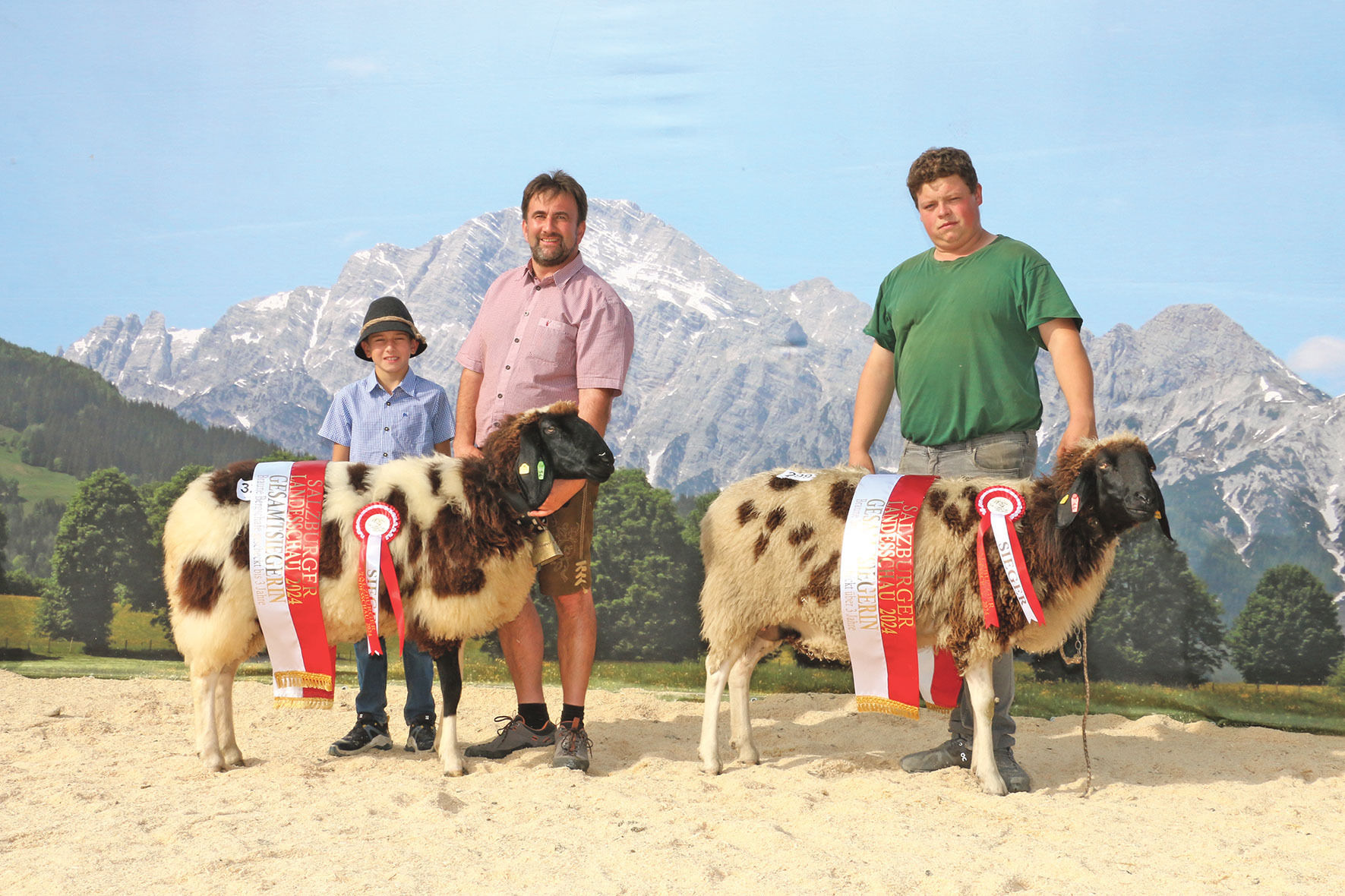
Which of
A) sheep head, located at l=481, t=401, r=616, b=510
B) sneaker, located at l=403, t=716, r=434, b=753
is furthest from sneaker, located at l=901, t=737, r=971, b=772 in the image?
sneaker, located at l=403, t=716, r=434, b=753

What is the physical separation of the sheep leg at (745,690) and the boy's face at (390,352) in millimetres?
3142

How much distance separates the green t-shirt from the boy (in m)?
3.27

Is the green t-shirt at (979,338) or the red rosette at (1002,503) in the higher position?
the green t-shirt at (979,338)

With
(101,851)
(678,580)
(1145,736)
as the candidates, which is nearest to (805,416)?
(678,580)

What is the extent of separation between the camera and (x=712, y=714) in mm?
5957

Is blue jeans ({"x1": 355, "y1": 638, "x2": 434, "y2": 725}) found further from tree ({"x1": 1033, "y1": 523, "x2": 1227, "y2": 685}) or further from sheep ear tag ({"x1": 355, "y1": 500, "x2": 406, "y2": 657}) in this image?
tree ({"x1": 1033, "y1": 523, "x2": 1227, "y2": 685})

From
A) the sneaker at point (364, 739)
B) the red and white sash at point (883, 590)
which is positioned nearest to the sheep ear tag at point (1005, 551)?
the red and white sash at point (883, 590)

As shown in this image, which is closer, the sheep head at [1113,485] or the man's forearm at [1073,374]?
the sheep head at [1113,485]

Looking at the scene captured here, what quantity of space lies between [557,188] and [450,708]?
3.36 meters

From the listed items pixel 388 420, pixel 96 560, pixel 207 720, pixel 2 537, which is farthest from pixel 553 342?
pixel 2 537

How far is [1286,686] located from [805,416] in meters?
52.9

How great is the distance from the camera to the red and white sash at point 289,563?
18.1ft

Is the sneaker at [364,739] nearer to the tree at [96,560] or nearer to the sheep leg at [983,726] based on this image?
the sheep leg at [983,726]

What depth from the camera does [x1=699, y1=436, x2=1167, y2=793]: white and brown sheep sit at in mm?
5293
